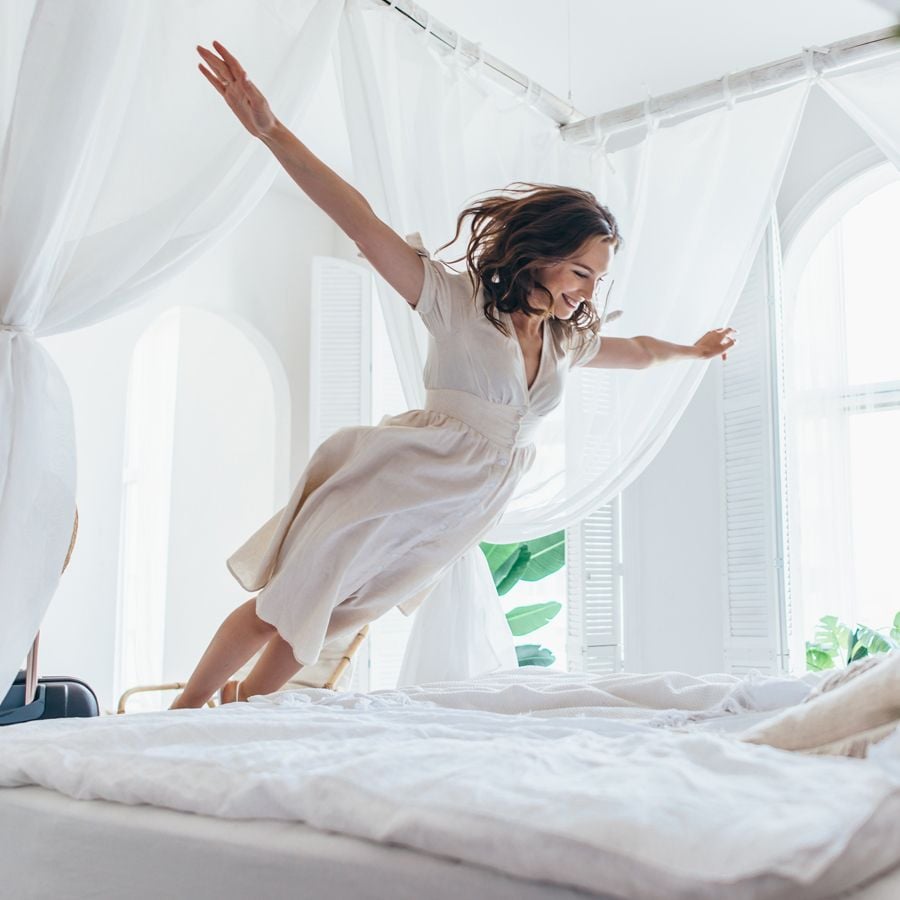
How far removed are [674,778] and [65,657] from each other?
3644 millimetres

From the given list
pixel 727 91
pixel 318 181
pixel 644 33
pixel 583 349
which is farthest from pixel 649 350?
pixel 644 33

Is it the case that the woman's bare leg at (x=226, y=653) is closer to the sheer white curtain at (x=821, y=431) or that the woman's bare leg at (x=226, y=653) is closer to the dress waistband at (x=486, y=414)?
the dress waistband at (x=486, y=414)

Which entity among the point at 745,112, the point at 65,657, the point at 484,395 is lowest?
the point at 65,657

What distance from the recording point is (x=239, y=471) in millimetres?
5633

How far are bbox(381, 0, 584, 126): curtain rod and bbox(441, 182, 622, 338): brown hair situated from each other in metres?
0.76

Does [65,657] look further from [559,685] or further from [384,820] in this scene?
[384,820]

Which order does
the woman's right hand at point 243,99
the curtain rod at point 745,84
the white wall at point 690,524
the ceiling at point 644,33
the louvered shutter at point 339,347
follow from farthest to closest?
the louvered shutter at point 339,347 → the white wall at point 690,524 → the ceiling at point 644,33 → the curtain rod at point 745,84 → the woman's right hand at point 243,99

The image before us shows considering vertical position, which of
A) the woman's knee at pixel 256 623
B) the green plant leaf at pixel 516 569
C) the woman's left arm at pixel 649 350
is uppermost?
the woman's left arm at pixel 649 350

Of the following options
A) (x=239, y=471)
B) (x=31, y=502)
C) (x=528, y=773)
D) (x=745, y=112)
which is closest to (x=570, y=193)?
(x=745, y=112)

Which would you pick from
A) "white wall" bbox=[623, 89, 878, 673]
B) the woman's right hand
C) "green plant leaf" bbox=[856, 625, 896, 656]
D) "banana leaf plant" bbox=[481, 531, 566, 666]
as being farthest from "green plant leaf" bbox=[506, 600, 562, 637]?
the woman's right hand

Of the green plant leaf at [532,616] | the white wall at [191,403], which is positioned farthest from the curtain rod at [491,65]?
the green plant leaf at [532,616]

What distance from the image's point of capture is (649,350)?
112 inches

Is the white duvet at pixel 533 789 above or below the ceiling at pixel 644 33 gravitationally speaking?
below

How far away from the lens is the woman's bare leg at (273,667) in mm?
2092
